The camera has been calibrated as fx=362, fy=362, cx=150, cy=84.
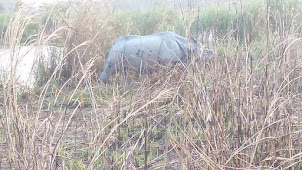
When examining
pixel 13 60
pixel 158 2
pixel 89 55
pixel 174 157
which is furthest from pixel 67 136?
pixel 158 2

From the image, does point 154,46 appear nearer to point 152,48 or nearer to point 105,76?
point 152,48

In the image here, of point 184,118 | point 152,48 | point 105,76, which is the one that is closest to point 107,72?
point 105,76

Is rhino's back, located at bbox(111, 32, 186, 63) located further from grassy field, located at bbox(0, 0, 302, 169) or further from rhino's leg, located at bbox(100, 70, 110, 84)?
grassy field, located at bbox(0, 0, 302, 169)

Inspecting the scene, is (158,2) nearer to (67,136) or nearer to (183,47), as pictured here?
(183,47)

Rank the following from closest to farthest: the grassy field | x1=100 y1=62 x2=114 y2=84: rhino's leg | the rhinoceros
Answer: the grassy field < the rhinoceros < x1=100 y1=62 x2=114 y2=84: rhino's leg

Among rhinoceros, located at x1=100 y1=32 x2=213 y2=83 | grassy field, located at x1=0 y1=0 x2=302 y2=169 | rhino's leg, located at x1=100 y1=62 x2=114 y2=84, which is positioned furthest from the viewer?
rhino's leg, located at x1=100 y1=62 x2=114 y2=84

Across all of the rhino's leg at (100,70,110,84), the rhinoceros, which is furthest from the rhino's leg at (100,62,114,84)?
the rhinoceros

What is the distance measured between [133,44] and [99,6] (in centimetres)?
188

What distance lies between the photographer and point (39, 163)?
3.32 ft

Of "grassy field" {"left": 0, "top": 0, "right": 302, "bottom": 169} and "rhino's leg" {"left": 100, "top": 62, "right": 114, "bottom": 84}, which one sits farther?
"rhino's leg" {"left": 100, "top": 62, "right": 114, "bottom": 84}

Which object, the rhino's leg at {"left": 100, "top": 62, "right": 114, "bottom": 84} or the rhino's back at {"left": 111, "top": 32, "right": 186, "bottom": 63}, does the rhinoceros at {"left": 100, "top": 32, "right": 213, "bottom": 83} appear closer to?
the rhino's back at {"left": 111, "top": 32, "right": 186, "bottom": 63}

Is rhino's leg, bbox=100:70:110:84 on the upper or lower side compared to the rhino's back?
lower

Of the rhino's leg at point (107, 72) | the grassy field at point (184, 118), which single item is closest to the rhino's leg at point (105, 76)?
the rhino's leg at point (107, 72)

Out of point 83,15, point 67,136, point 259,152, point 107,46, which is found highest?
point 83,15
